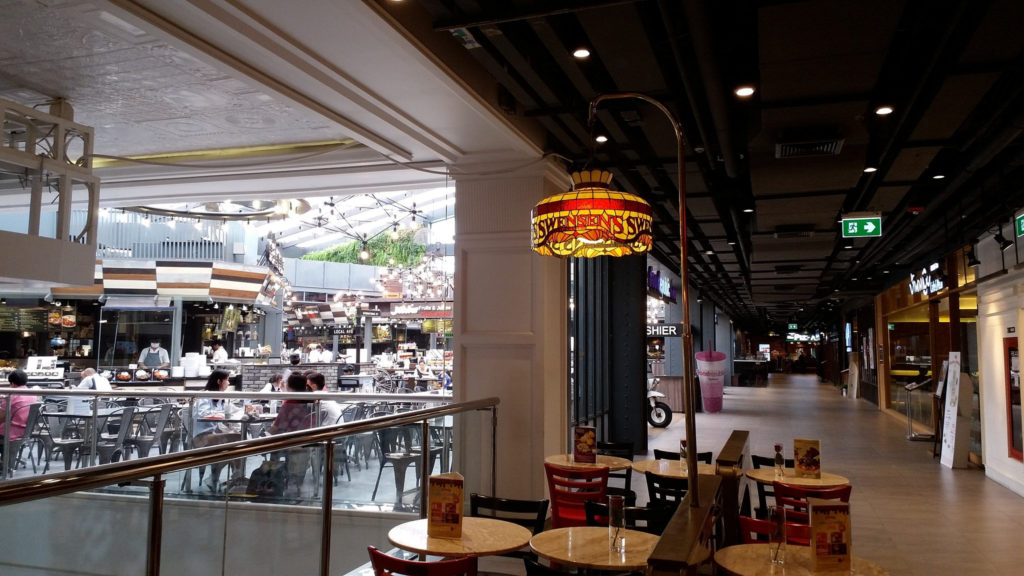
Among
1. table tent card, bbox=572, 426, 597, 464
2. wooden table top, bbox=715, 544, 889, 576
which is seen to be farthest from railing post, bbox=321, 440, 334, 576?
table tent card, bbox=572, 426, 597, 464

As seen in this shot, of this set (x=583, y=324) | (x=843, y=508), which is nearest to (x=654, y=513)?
(x=843, y=508)

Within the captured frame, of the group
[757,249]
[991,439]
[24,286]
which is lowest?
[991,439]

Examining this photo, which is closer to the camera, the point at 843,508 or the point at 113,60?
the point at 843,508

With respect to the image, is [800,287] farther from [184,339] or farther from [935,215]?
[184,339]

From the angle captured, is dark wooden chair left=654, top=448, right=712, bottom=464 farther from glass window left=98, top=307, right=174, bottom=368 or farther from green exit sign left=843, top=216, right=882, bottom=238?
glass window left=98, top=307, right=174, bottom=368

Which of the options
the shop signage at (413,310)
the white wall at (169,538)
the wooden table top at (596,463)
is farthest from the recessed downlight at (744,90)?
the shop signage at (413,310)

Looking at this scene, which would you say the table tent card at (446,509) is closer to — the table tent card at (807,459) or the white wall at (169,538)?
the white wall at (169,538)

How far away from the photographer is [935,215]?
9664 millimetres

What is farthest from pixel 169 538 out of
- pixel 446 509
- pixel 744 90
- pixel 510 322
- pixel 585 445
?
pixel 744 90

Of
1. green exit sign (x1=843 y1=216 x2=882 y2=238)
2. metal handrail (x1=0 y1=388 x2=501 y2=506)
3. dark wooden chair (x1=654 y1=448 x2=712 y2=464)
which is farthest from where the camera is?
green exit sign (x1=843 y1=216 x2=882 y2=238)

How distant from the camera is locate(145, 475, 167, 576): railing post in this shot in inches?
98.9

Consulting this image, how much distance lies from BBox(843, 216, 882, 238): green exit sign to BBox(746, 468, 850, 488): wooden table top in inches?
159

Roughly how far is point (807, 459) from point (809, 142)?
2.35 meters

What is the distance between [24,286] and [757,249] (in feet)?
30.3
